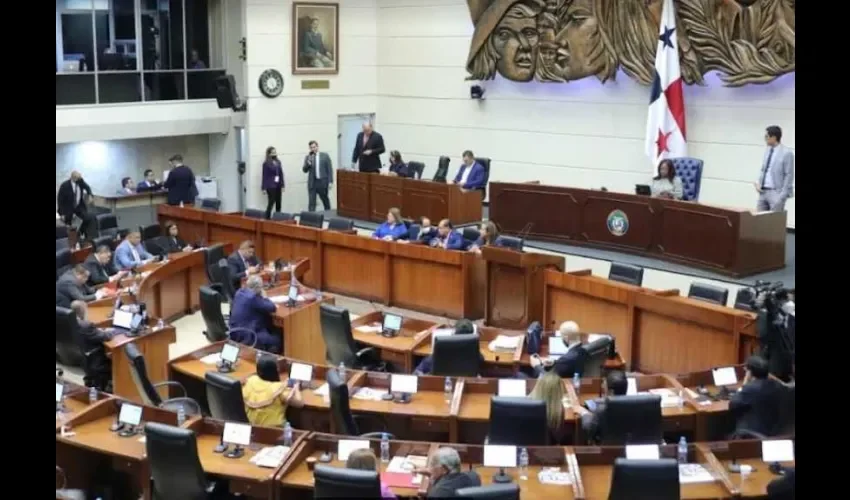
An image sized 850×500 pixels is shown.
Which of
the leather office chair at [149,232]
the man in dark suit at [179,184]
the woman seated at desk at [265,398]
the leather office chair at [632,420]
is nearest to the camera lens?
the leather office chair at [632,420]

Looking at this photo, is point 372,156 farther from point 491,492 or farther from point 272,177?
point 491,492

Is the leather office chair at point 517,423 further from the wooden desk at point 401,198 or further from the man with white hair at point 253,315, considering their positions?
the wooden desk at point 401,198

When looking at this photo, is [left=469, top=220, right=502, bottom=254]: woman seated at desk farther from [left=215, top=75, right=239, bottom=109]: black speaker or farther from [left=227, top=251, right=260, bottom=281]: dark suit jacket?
[left=215, top=75, right=239, bottom=109]: black speaker

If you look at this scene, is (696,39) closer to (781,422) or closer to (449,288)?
(449,288)

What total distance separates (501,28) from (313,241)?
19.8 feet

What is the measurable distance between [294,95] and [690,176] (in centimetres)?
858

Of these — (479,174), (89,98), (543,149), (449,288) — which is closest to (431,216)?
(479,174)

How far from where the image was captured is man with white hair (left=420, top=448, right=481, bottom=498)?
6109 millimetres

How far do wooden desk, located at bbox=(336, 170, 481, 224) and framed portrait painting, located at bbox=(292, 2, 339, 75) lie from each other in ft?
8.70

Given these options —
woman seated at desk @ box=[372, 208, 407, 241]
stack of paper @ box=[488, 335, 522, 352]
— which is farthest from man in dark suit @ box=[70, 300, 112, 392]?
woman seated at desk @ box=[372, 208, 407, 241]

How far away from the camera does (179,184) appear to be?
1752cm

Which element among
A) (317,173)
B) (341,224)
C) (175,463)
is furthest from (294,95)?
(175,463)

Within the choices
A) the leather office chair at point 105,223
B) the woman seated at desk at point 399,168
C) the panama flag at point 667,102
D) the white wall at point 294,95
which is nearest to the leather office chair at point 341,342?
the leather office chair at point 105,223

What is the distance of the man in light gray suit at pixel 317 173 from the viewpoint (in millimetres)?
19609
